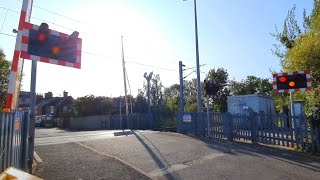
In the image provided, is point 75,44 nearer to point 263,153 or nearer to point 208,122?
point 263,153

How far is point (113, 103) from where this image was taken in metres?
52.0

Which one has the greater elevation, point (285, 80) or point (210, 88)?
point (210, 88)

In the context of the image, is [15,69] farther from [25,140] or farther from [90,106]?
[90,106]

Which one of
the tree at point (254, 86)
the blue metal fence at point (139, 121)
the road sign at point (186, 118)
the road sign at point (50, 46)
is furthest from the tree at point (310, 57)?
the tree at point (254, 86)

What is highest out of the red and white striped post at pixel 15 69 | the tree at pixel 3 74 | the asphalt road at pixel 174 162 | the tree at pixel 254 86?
the tree at pixel 254 86

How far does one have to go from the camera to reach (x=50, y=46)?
707 cm

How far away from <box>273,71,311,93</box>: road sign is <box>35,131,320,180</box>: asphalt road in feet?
7.89

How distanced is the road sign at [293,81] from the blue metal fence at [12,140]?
930 centimetres

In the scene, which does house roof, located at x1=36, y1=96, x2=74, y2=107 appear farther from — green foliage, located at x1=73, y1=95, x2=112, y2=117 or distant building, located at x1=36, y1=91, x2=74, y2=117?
green foliage, located at x1=73, y1=95, x2=112, y2=117

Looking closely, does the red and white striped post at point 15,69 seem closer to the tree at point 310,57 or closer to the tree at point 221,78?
the tree at point 310,57

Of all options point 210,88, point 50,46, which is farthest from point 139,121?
point 50,46

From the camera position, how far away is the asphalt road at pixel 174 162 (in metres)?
8.28

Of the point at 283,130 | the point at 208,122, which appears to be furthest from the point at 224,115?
the point at 283,130

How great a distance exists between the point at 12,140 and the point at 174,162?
17.0 ft
